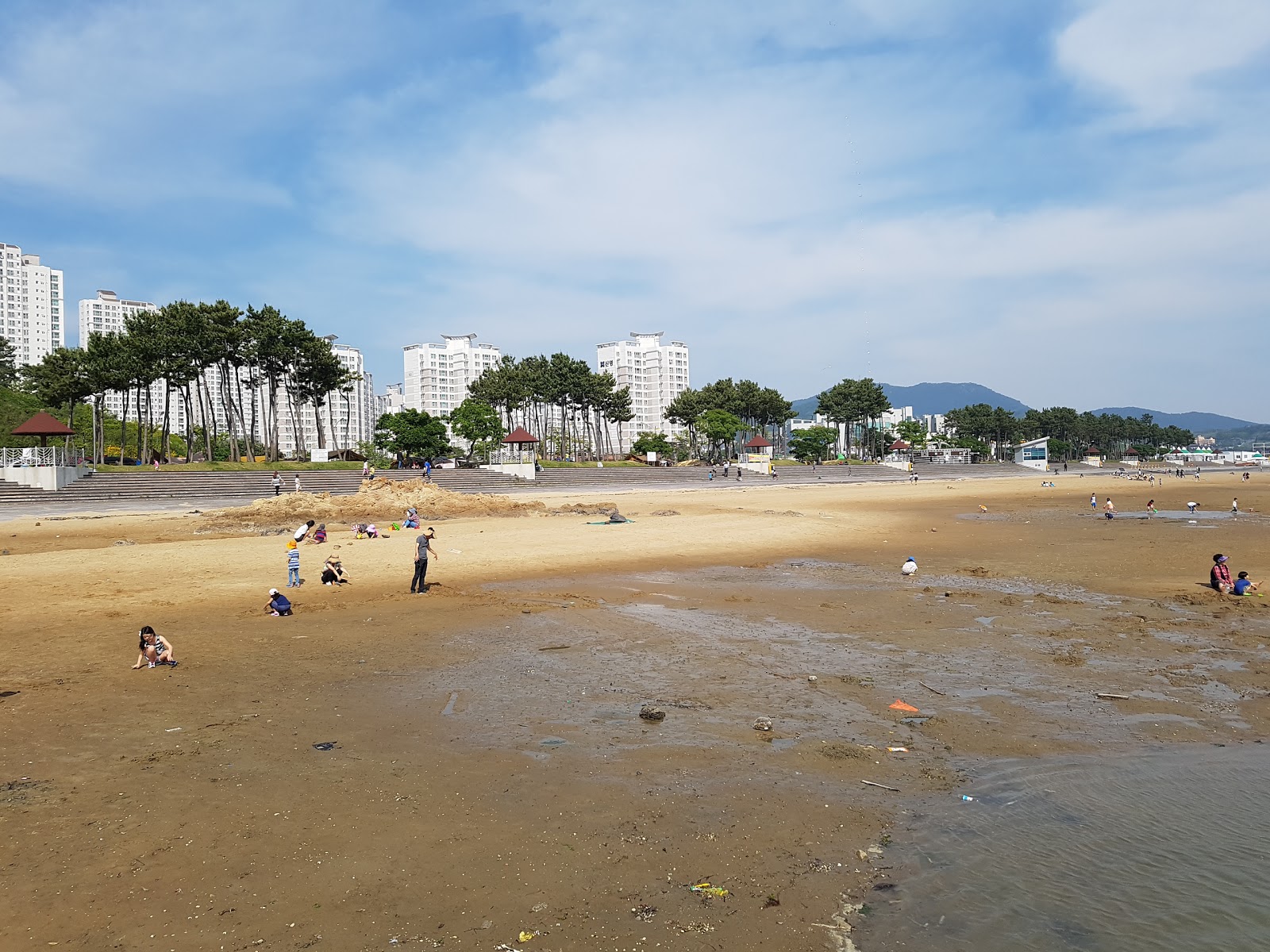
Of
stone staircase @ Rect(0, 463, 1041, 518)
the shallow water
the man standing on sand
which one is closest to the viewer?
the shallow water

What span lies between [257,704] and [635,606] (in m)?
8.30

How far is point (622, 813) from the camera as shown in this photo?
6867 millimetres

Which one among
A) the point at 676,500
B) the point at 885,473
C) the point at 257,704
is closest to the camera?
the point at 257,704

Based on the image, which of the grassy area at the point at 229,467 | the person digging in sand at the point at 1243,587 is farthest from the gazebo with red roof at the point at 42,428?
the person digging in sand at the point at 1243,587

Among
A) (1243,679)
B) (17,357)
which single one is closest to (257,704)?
(1243,679)

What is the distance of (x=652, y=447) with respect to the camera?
367ft

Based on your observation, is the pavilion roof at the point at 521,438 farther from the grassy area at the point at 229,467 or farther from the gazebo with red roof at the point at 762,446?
the gazebo with red roof at the point at 762,446

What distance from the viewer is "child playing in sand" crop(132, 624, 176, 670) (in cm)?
1141

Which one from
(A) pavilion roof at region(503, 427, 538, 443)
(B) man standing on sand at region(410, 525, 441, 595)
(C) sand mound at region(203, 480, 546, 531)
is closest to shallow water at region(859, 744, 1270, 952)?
(B) man standing on sand at region(410, 525, 441, 595)

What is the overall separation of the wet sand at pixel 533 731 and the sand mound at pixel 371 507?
41.8ft

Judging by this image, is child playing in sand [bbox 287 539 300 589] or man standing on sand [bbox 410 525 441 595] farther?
child playing in sand [bbox 287 539 300 589]

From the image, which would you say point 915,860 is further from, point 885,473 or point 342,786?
point 885,473

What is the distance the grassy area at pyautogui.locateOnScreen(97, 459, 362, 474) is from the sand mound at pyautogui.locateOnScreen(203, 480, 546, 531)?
65.2ft

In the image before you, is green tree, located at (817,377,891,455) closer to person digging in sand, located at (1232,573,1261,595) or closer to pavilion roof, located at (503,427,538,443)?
pavilion roof, located at (503,427,538,443)
